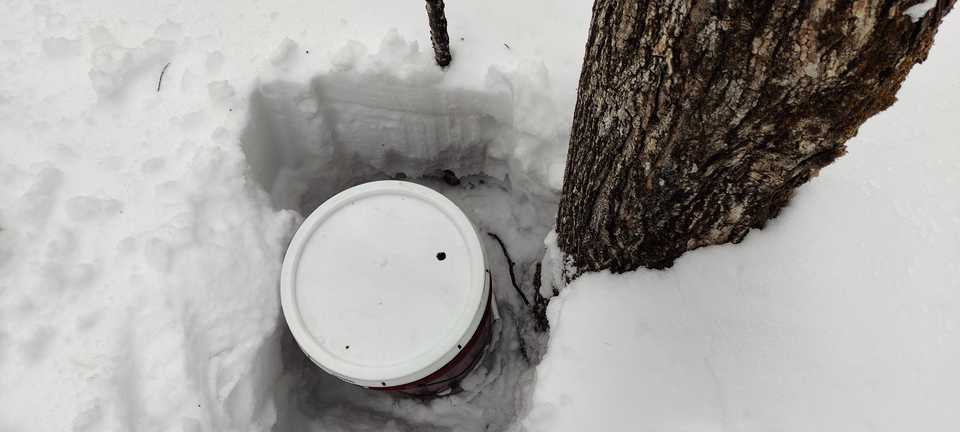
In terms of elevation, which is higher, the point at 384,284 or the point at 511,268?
the point at 384,284

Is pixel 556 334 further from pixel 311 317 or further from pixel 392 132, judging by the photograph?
pixel 392 132

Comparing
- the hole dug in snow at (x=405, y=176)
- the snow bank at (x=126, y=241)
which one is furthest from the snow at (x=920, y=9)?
the snow bank at (x=126, y=241)

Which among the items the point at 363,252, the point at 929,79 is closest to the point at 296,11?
the point at 363,252

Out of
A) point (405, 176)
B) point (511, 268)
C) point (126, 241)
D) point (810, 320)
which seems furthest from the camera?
point (405, 176)

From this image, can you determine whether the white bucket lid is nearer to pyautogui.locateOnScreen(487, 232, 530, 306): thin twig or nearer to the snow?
pyautogui.locateOnScreen(487, 232, 530, 306): thin twig

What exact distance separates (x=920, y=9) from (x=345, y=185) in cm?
178

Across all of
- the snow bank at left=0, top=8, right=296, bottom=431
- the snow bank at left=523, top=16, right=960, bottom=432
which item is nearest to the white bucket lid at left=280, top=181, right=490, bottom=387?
the snow bank at left=0, top=8, right=296, bottom=431

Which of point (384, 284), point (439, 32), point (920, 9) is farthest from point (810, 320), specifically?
point (439, 32)

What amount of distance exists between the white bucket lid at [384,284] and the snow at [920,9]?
3.44 ft

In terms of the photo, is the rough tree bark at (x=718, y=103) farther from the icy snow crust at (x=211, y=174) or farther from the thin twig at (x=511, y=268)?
the thin twig at (x=511, y=268)

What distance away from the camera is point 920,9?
61 centimetres

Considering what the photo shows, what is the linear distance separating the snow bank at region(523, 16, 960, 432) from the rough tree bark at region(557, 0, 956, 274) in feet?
0.35

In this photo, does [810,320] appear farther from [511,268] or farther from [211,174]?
[211,174]

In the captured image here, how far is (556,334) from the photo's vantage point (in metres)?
1.40
